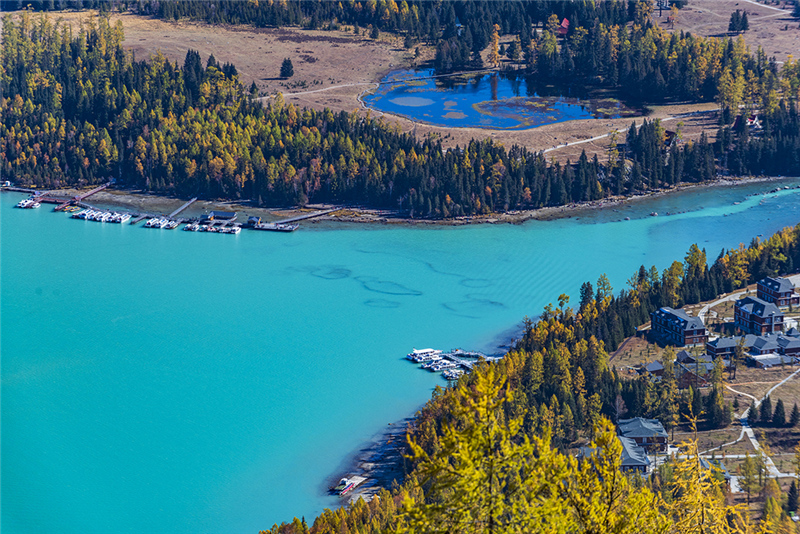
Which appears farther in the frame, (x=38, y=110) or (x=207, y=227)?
(x=38, y=110)

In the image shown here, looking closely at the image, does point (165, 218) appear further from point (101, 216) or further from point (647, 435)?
point (647, 435)

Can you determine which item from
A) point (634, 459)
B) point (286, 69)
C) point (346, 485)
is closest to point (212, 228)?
point (286, 69)

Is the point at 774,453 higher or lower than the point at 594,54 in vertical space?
lower

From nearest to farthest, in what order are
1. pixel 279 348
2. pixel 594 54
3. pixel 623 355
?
pixel 623 355 → pixel 279 348 → pixel 594 54

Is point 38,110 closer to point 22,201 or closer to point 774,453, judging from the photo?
point 22,201

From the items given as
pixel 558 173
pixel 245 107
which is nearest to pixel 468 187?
pixel 558 173

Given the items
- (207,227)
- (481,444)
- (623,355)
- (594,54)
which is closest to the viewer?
(481,444)

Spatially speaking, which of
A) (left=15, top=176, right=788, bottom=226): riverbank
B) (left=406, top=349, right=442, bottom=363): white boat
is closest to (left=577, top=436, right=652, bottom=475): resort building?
(left=406, top=349, right=442, bottom=363): white boat

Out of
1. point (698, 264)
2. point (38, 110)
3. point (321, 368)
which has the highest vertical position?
point (38, 110)
